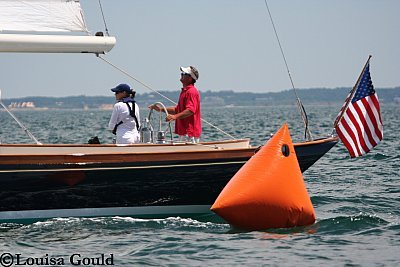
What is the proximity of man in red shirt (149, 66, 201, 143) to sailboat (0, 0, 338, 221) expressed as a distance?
28 cm

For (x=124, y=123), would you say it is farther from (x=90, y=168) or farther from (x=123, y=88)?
(x=90, y=168)

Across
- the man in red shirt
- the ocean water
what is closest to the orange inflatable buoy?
the ocean water

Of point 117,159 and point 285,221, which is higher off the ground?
point 117,159

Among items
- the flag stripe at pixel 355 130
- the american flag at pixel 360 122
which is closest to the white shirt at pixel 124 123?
the american flag at pixel 360 122

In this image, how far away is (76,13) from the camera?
11914 millimetres

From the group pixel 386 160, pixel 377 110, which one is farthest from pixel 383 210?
pixel 386 160

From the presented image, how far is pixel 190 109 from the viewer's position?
12.0m

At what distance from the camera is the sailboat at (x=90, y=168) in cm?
1122

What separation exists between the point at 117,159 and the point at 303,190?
7.57ft

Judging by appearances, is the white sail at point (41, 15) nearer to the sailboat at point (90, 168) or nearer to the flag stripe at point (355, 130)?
the sailboat at point (90, 168)

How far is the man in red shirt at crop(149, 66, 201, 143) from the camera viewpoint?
12.0 m

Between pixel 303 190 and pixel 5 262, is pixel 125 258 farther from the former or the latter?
pixel 303 190

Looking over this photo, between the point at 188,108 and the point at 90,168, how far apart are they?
5.16ft

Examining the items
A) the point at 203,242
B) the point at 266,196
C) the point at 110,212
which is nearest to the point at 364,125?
the point at 266,196
